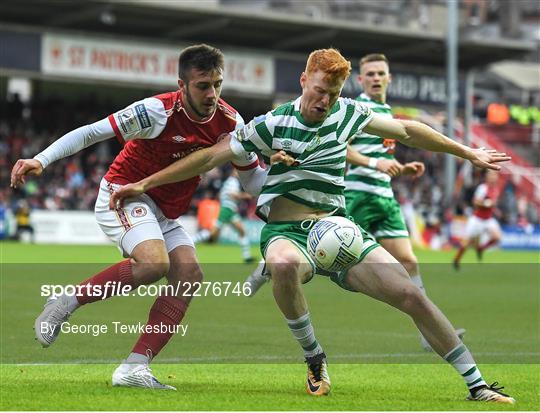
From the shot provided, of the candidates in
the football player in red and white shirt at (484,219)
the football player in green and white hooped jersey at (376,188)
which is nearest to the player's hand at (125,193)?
the football player in green and white hooped jersey at (376,188)

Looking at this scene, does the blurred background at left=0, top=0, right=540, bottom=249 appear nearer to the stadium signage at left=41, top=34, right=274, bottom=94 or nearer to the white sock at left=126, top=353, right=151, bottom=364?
the stadium signage at left=41, top=34, right=274, bottom=94

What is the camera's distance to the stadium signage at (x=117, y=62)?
3628 centimetres

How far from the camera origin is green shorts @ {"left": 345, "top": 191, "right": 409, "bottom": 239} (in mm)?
10953

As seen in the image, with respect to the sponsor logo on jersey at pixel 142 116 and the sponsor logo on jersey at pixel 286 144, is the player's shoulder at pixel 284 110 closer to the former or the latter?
the sponsor logo on jersey at pixel 286 144

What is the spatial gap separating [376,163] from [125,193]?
12.3ft

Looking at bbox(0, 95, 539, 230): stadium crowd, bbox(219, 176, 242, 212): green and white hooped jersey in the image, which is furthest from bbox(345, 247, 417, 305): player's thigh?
bbox(0, 95, 539, 230): stadium crowd

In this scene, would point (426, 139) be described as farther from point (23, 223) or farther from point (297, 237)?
point (23, 223)

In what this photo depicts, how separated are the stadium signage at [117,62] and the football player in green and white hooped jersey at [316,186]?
1165 inches

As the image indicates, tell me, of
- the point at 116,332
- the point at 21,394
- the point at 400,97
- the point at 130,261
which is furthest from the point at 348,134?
the point at 400,97

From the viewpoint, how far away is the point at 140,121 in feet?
24.9

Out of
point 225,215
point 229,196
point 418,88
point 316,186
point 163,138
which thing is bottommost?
point 225,215

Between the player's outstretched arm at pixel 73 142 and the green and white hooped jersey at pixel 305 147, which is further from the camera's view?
the player's outstretched arm at pixel 73 142

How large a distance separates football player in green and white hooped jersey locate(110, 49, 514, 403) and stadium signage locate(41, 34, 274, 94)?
29602 mm

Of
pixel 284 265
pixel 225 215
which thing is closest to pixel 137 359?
pixel 284 265
